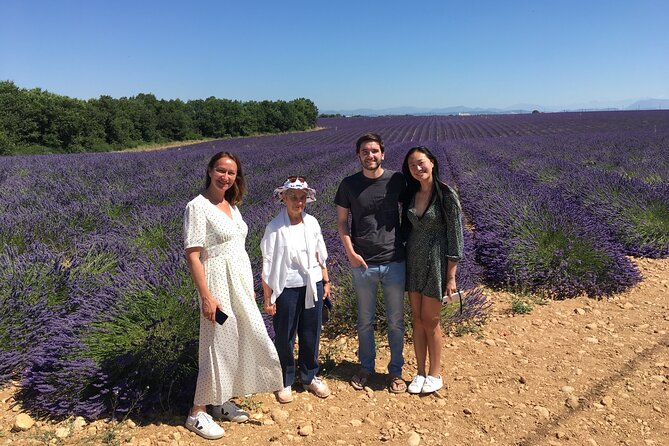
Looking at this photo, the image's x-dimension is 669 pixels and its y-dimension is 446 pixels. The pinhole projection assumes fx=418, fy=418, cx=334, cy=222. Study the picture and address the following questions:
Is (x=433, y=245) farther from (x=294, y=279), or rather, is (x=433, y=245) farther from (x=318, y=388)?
(x=318, y=388)

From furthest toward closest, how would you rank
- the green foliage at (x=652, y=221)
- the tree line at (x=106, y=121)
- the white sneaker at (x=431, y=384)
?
the tree line at (x=106, y=121), the green foliage at (x=652, y=221), the white sneaker at (x=431, y=384)

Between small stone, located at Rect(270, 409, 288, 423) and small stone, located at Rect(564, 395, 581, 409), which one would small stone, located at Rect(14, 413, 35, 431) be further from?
small stone, located at Rect(564, 395, 581, 409)

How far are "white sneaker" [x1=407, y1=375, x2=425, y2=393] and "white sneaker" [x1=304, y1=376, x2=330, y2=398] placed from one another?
1.57ft

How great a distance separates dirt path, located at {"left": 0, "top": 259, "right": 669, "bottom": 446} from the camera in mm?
2004

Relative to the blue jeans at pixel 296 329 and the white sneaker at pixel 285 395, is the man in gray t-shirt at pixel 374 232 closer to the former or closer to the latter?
the blue jeans at pixel 296 329

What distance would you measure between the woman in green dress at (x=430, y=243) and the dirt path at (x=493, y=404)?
256 millimetres

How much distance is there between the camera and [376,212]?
227 cm

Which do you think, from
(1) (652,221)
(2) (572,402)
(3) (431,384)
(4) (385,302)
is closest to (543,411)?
(2) (572,402)

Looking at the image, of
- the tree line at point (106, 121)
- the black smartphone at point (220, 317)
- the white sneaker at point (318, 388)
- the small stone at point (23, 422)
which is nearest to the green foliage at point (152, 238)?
the small stone at point (23, 422)

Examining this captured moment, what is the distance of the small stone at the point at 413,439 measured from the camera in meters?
2.00

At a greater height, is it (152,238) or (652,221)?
(152,238)

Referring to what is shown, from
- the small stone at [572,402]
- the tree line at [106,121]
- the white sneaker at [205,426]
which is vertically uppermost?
the tree line at [106,121]

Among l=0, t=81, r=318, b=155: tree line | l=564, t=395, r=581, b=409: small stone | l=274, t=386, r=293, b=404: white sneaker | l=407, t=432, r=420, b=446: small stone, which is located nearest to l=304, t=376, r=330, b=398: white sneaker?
l=274, t=386, r=293, b=404: white sneaker

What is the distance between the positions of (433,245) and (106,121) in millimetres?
32912
